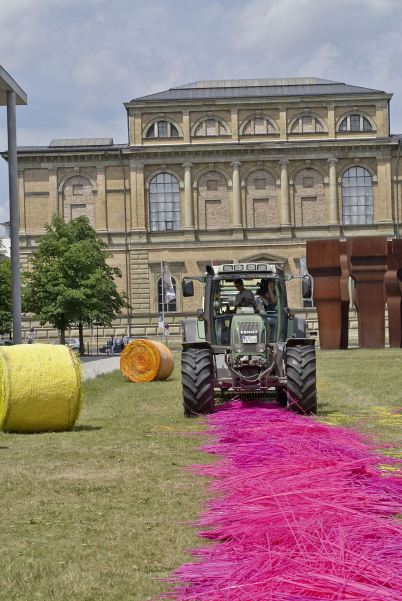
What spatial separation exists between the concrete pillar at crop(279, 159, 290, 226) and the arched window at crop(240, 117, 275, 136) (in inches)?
113

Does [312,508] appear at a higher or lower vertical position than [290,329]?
lower

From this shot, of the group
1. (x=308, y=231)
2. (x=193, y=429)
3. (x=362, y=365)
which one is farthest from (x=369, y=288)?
(x=193, y=429)

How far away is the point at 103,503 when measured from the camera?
7188 mm

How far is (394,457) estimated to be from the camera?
29.7ft

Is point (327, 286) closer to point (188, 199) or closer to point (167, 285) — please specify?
point (167, 285)

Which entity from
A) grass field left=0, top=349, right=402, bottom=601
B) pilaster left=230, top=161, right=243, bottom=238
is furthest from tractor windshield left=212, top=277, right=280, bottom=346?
pilaster left=230, top=161, right=243, bottom=238

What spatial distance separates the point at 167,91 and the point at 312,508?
2584 inches

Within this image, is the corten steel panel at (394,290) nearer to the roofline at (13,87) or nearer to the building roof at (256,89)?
the roofline at (13,87)

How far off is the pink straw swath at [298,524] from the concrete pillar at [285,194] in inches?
2221

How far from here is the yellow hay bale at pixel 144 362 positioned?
24.3m

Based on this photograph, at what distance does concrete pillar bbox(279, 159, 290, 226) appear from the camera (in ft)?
216

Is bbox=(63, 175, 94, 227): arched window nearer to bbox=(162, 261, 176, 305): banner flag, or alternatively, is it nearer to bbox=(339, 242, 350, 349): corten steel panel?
bbox=(162, 261, 176, 305): banner flag

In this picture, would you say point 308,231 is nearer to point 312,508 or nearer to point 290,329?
point 290,329

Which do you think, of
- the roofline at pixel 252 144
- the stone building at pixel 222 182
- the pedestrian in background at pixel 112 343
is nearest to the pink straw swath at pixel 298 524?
the pedestrian in background at pixel 112 343
